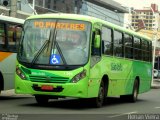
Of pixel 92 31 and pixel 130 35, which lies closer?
pixel 92 31

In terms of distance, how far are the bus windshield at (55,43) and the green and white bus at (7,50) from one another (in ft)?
7.80

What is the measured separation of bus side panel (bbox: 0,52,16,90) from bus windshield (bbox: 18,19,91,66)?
7.98ft

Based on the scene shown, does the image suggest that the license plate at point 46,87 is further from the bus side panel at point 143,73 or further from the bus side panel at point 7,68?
the bus side panel at point 143,73

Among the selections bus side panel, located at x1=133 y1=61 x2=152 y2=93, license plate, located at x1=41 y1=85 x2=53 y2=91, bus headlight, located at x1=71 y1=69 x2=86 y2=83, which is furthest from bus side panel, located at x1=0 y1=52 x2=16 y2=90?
bus side panel, located at x1=133 y1=61 x2=152 y2=93

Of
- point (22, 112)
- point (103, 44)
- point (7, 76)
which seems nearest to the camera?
point (22, 112)

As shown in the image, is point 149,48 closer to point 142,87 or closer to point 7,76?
point 142,87

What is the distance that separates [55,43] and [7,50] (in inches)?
136

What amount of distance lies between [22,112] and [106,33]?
16.1 ft

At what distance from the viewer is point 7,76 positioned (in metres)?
19.2

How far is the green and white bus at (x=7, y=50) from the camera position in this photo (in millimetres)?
18781

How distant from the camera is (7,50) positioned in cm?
1903

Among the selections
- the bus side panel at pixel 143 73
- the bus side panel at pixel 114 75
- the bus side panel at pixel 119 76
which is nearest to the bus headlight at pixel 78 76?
the bus side panel at pixel 114 75

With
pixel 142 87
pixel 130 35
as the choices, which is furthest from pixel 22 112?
pixel 142 87

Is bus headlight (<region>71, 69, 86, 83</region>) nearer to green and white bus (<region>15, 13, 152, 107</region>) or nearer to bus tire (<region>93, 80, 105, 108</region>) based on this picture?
green and white bus (<region>15, 13, 152, 107</region>)
